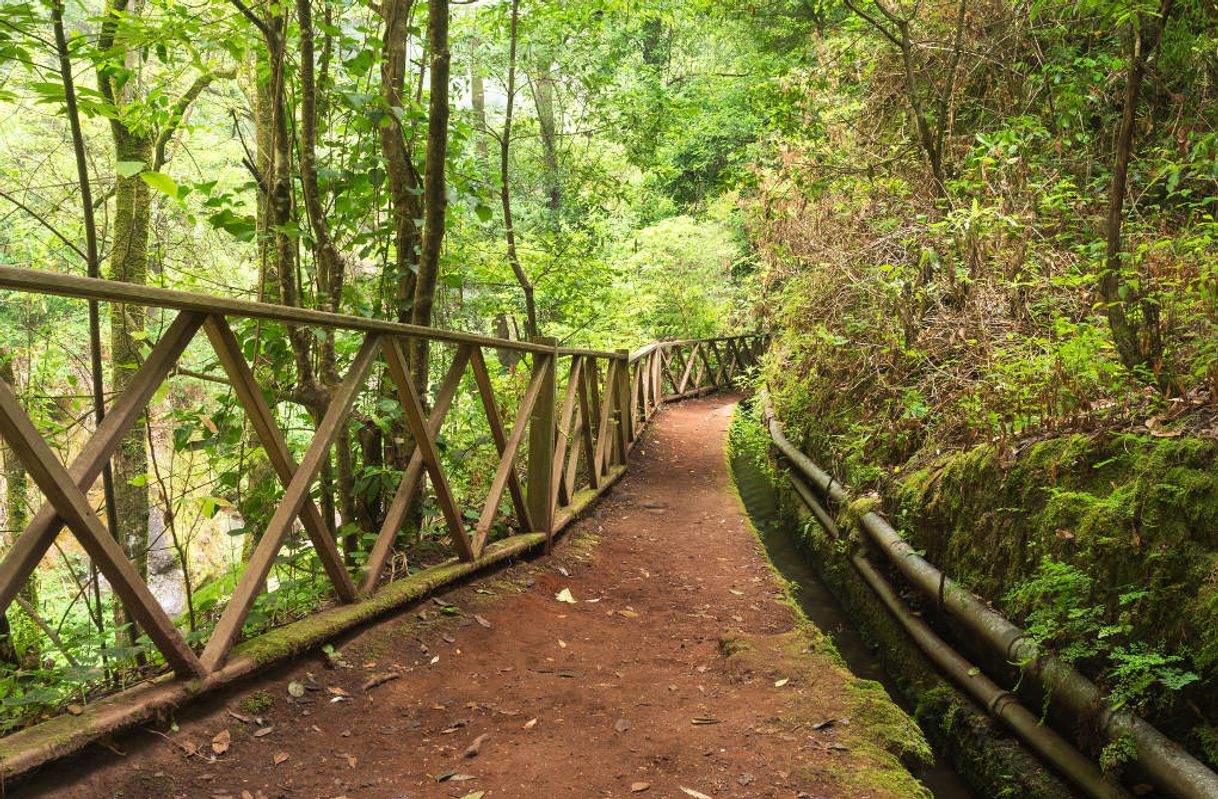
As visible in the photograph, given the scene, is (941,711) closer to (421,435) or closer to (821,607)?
(821,607)

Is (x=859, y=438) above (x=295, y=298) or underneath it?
underneath

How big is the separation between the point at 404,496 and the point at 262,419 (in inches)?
45.5

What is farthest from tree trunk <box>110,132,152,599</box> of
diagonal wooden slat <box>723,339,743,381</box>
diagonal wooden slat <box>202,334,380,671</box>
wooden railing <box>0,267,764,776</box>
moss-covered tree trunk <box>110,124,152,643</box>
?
diagonal wooden slat <box>723,339,743,381</box>

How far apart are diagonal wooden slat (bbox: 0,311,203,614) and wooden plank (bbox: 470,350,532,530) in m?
1.90

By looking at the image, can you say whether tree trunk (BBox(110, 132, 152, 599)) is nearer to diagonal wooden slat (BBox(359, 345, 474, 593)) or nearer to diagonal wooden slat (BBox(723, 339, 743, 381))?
diagonal wooden slat (BBox(359, 345, 474, 593))

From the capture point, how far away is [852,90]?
11.0 m

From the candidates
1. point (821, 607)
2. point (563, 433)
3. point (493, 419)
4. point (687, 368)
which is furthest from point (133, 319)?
point (687, 368)

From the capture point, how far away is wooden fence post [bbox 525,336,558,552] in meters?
5.31

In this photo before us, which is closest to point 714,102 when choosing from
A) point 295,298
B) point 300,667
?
point 295,298

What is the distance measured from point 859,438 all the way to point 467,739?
456 centimetres

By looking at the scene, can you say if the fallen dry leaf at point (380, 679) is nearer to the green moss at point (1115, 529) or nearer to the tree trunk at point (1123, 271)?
the green moss at point (1115, 529)

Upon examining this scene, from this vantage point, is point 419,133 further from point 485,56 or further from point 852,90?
point 485,56

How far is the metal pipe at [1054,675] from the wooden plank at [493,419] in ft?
8.12

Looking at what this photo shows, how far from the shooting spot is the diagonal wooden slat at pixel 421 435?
347 centimetres
